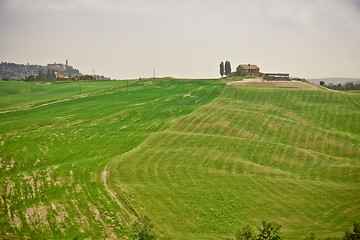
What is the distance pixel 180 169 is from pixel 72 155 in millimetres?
21048

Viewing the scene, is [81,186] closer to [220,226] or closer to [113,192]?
[113,192]

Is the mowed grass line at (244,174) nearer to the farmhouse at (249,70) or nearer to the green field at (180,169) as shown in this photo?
the green field at (180,169)

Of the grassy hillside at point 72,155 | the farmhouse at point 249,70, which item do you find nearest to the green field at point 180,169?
the grassy hillside at point 72,155

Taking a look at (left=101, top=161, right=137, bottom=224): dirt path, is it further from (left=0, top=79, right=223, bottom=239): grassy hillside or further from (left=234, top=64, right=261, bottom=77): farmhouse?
(left=234, top=64, right=261, bottom=77): farmhouse

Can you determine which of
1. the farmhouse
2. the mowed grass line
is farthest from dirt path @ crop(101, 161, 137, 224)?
the farmhouse

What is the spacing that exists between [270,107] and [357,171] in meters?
43.9

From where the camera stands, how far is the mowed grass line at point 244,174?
108ft

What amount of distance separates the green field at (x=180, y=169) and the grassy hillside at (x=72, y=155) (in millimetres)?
191

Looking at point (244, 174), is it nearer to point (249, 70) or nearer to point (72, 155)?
point (72, 155)

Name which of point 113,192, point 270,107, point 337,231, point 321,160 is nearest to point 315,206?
point 337,231

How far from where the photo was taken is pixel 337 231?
103 ft

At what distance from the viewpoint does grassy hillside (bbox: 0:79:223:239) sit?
1184 inches

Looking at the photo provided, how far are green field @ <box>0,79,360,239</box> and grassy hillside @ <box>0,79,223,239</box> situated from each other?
19 centimetres

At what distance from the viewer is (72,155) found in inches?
2026
